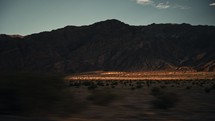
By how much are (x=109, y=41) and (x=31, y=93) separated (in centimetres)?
17308

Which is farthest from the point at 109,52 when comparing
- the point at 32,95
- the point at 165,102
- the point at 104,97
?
the point at 32,95

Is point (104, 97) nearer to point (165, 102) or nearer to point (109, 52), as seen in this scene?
point (165, 102)

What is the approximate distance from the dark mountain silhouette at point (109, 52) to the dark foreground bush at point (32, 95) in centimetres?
13967

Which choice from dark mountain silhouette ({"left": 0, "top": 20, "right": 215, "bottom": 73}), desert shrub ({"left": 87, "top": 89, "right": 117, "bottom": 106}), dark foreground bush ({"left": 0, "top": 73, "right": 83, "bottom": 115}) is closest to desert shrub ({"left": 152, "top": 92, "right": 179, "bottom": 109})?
desert shrub ({"left": 87, "top": 89, "right": 117, "bottom": 106})

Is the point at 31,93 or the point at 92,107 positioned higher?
the point at 31,93

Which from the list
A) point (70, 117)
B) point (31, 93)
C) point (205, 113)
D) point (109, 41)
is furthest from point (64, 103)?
point (109, 41)

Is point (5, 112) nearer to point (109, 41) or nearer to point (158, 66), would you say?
point (158, 66)

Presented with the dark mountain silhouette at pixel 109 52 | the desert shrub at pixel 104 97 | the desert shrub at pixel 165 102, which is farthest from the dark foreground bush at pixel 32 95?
the dark mountain silhouette at pixel 109 52

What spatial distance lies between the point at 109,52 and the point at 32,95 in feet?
539

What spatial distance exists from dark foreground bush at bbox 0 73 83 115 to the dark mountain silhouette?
140 metres

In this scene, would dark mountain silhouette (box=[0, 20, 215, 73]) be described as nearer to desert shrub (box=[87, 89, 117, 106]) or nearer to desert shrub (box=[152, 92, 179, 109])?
desert shrub (box=[87, 89, 117, 106])

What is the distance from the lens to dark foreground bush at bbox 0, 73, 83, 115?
11.4 meters

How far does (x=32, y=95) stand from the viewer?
11.6 meters

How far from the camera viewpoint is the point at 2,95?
1169cm
